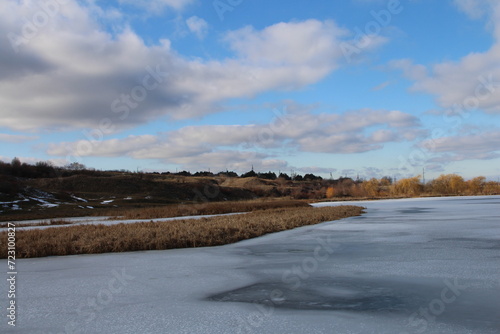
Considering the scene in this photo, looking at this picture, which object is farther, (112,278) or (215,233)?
(215,233)

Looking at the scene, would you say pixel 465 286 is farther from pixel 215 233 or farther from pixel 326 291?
pixel 215 233

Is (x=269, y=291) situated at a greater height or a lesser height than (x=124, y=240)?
lesser

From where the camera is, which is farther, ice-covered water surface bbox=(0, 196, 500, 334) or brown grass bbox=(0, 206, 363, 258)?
brown grass bbox=(0, 206, 363, 258)

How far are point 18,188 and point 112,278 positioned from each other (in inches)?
1838

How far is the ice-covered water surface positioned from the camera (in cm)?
489

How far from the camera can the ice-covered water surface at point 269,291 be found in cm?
489

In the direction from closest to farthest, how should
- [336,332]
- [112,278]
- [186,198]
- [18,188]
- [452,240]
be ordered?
1. [336,332]
2. [112,278]
3. [452,240]
4. [18,188]
5. [186,198]

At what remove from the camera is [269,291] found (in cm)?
658

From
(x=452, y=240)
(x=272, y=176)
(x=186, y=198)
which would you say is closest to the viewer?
(x=452, y=240)

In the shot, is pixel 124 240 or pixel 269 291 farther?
pixel 124 240

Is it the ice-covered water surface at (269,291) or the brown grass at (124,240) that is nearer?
the ice-covered water surface at (269,291)

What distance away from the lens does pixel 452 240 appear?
12445 millimetres

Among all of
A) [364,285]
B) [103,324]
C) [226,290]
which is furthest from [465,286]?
[103,324]

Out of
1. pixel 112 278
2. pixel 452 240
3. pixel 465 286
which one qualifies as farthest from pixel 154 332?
pixel 452 240
